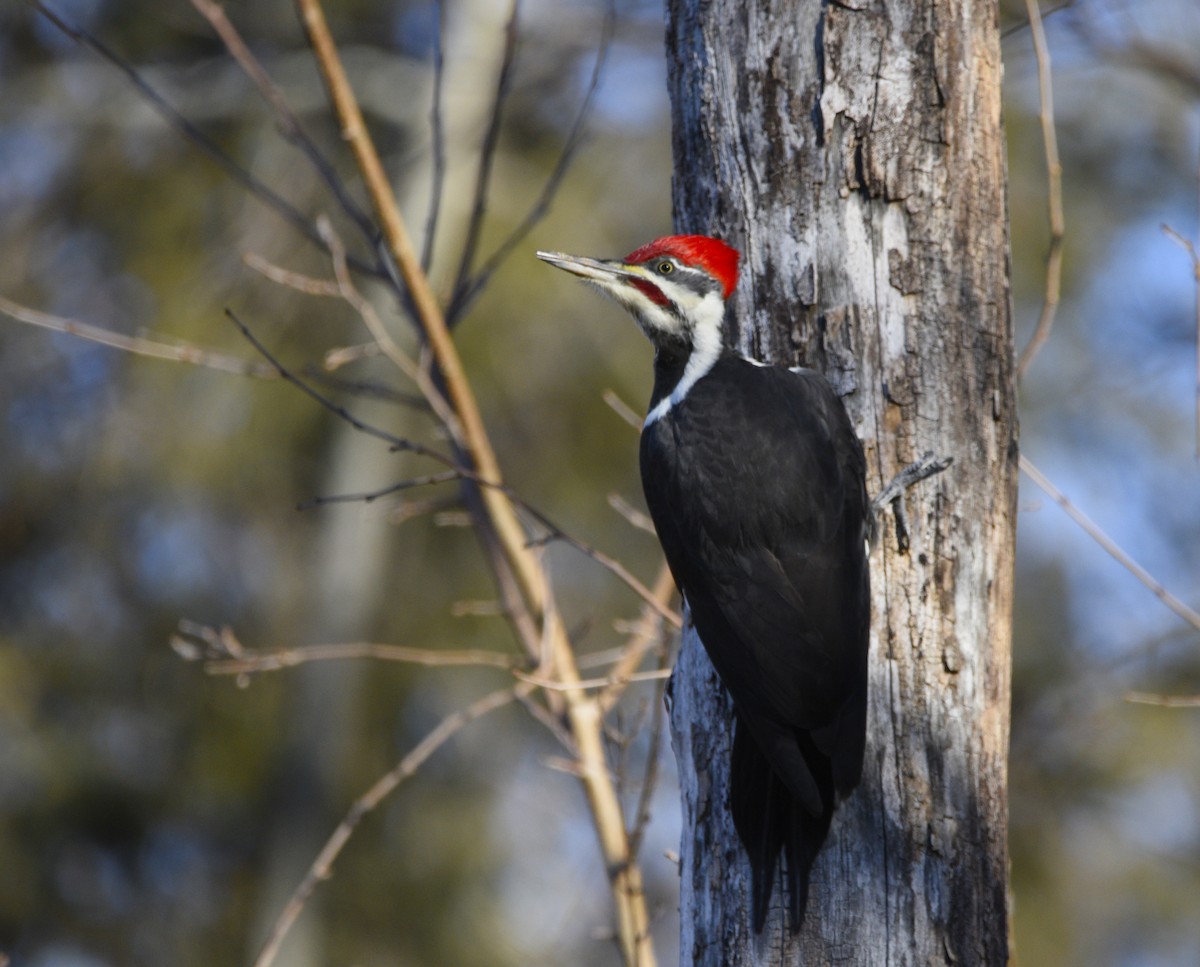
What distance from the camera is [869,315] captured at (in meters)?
2.55

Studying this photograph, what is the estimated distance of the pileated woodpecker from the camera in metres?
2.31

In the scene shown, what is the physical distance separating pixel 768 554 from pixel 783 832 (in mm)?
586

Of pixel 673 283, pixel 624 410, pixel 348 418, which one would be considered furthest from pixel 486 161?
pixel 624 410

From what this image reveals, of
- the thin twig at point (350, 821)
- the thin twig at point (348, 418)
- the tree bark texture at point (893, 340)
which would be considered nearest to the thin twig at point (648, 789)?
the thin twig at point (350, 821)

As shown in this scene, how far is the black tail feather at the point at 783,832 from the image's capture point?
227 centimetres

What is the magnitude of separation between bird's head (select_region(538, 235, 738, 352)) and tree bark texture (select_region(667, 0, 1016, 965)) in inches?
2.8

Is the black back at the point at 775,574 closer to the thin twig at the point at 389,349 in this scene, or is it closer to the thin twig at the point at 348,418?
the thin twig at the point at 348,418

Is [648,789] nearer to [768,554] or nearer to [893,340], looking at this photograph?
[768,554]

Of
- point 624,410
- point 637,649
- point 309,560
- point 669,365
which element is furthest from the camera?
point 309,560

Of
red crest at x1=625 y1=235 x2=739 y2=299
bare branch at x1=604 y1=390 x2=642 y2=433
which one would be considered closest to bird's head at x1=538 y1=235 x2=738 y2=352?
red crest at x1=625 y1=235 x2=739 y2=299

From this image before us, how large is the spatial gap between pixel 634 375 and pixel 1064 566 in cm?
347

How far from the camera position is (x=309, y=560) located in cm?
833

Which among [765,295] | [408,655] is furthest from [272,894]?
[765,295]

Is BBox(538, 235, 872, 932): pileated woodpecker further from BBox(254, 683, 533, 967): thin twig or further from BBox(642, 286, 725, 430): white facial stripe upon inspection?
BBox(254, 683, 533, 967): thin twig
